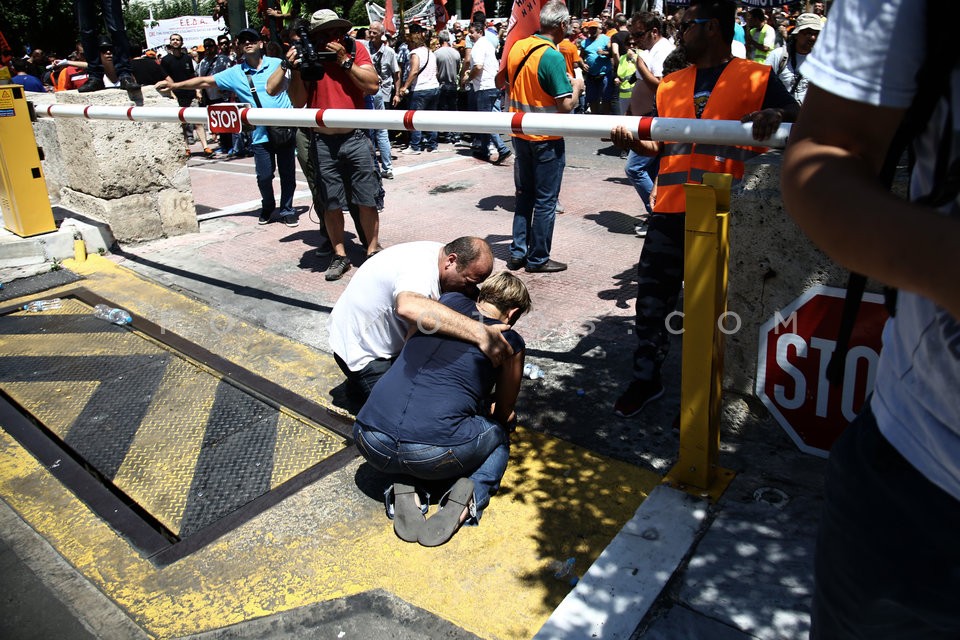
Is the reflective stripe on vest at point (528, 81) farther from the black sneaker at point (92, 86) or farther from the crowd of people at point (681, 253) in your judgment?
the black sneaker at point (92, 86)

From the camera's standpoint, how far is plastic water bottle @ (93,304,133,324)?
5.68m

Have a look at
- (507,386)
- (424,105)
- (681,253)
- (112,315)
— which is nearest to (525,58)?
(681,253)

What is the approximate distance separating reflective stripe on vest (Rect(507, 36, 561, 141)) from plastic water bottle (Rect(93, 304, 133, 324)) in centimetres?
348

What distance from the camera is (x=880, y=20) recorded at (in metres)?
0.93

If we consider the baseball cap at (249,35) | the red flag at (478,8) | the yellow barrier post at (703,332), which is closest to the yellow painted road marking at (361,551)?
the yellow barrier post at (703,332)

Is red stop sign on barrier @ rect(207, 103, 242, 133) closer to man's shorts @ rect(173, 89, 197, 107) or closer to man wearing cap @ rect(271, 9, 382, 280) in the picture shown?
man wearing cap @ rect(271, 9, 382, 280)

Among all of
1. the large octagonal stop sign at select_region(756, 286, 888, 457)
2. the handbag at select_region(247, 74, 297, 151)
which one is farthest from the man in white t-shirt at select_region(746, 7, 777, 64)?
the large octagonal stop sign at select_region(756, 286, 888, 457)

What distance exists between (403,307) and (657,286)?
128 cm

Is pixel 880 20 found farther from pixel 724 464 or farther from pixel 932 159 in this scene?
pixel 724 464

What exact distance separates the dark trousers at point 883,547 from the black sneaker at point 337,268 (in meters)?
5.50

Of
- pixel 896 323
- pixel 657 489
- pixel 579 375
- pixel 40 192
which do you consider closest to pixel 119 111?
pixel 40 192

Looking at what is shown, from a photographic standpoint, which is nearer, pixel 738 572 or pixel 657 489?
pixel 738 572

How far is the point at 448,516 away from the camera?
10.6 ft

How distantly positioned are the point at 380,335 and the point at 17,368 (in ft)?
8.52
